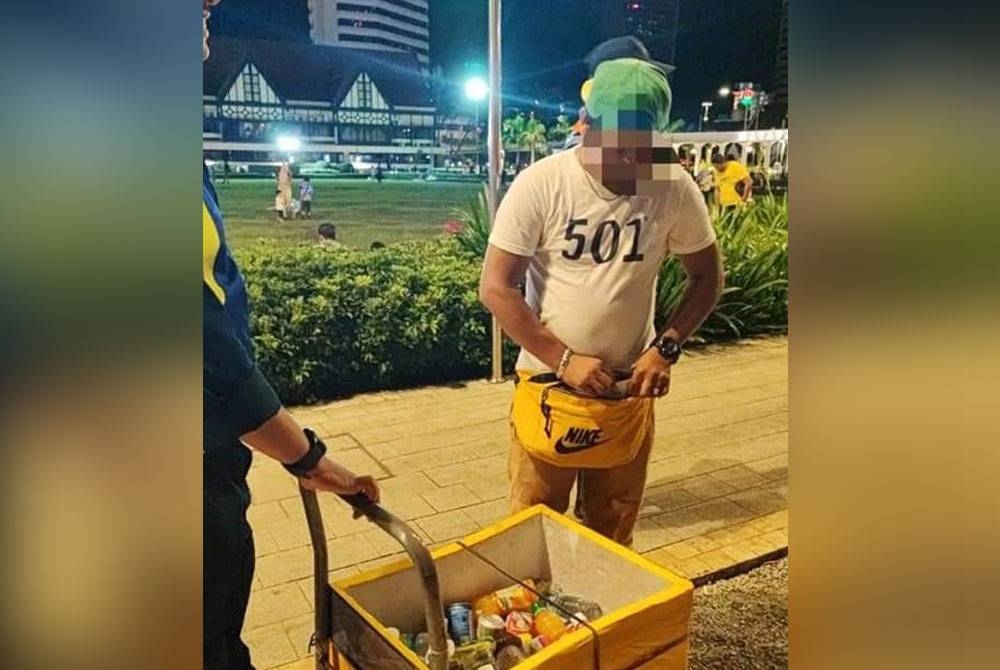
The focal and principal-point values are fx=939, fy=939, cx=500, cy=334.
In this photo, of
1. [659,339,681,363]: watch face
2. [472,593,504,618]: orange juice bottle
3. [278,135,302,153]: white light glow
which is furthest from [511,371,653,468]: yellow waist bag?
[278,135,302,153]: white light glow

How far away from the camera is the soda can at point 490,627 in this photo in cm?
174

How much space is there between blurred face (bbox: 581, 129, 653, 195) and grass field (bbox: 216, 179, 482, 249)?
402 mm

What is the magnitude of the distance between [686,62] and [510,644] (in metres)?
1.30

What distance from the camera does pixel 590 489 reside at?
7.08 ft

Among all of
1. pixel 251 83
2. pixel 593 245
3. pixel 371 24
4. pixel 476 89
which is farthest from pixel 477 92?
pixel 251 83

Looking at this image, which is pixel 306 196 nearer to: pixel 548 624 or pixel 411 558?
pixel 411 558

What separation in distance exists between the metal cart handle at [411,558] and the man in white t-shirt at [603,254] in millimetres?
556

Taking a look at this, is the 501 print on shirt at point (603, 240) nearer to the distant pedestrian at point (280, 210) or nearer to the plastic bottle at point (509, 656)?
the distant pedestrian at point (280, 210)

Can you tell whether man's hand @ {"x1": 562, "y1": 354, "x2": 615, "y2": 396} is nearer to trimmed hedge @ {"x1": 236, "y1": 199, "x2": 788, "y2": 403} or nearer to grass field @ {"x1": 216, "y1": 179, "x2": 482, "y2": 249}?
trimmed hedge @ {"x1": 236, "y1": 199, "x2": 788, "y2": 403}
